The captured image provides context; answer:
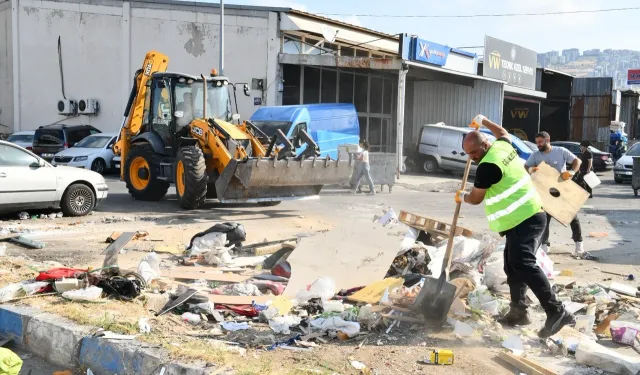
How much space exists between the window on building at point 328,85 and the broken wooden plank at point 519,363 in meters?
21.5

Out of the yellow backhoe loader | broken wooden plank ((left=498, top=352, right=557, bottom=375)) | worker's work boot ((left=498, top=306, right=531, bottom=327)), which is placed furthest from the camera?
the yellow backhoe loader

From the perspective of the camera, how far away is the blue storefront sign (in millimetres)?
21612

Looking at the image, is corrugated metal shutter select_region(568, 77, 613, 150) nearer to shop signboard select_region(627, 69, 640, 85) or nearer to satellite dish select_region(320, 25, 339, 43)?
satellite dish select_region(320, 25, 339, 43)

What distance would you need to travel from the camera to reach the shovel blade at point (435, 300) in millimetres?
5234

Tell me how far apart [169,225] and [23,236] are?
7.47ft

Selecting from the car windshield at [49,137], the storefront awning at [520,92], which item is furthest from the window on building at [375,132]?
the car windshield at [49,137]

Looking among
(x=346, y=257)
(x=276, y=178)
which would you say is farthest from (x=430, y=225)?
(x=276, y=178)

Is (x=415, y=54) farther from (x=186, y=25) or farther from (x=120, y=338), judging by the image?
(x=120, y=338)

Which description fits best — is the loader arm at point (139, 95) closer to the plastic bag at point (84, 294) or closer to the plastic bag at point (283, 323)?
the plastic bag at point (84, 294)

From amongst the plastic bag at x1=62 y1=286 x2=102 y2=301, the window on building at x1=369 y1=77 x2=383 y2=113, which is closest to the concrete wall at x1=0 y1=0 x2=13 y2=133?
the window on building at x1=369 y1=77 x2=383 y2=113

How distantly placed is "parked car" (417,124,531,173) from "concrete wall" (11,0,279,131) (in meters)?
6.07

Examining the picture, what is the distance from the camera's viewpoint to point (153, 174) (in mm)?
13430

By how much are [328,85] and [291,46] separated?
7.93 ft

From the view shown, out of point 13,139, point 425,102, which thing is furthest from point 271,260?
point 425,102
